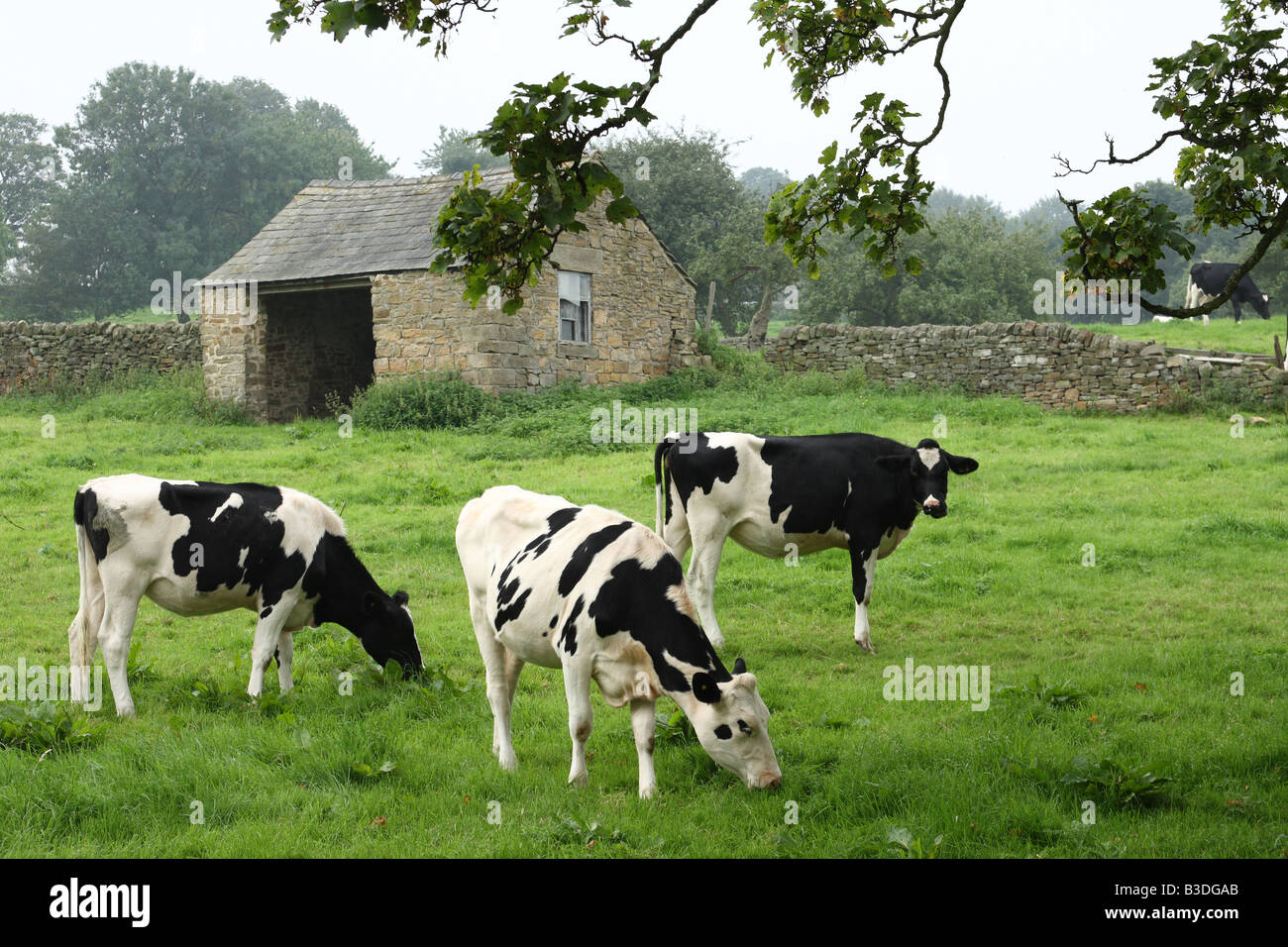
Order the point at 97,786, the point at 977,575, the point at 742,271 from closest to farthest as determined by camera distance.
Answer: the point at 97,786 < the point at 977,575 < the point at 742,271

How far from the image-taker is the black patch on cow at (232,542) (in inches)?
292

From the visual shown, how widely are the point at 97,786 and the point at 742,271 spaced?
34.0 metres

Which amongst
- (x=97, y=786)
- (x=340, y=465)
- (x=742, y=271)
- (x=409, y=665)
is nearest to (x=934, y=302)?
(x=742, y=271)

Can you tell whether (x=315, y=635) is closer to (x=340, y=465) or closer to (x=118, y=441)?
(x=340, y=465)

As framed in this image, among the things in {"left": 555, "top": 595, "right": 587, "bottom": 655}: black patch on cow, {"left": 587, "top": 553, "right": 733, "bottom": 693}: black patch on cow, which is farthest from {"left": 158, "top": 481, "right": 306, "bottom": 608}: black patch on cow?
{"left": 587, "top": 553, "right": 733, "bottom": 693}: black patch on cow

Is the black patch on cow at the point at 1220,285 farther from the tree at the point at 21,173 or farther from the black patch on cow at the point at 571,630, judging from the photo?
the tree at the point at 21,173

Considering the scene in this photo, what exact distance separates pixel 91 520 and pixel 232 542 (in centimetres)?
90

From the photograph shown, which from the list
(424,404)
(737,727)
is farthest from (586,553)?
(424,404)

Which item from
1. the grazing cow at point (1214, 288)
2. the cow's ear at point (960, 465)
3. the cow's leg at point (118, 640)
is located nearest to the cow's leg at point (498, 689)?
the cow's leg at point (118, 640)

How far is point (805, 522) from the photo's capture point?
364 inches

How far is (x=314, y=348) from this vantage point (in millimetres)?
24078

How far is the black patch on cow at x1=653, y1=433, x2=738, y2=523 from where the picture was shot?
364 inches

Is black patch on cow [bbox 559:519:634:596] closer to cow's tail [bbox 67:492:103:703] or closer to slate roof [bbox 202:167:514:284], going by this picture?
cow's tail [bbox 67:492:103:703]

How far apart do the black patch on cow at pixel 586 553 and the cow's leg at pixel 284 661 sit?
2.86 m
